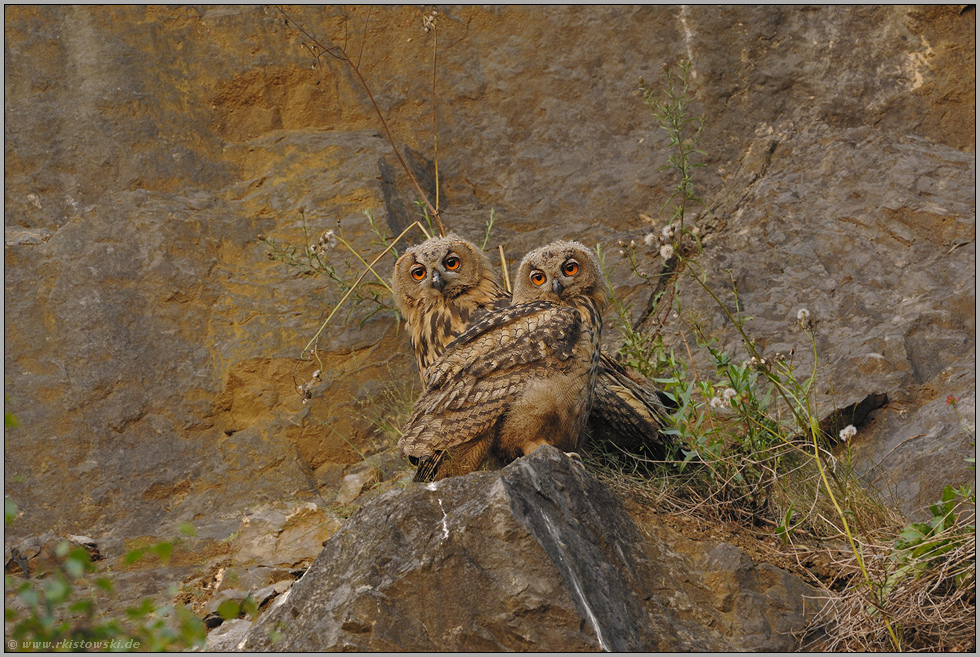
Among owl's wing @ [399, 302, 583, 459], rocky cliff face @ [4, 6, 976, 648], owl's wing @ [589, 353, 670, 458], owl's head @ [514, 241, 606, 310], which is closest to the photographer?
owl's wing @ [399, 302, 583, 459]

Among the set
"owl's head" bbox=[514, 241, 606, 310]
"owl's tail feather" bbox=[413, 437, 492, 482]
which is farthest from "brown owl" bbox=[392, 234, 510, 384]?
"owl's tail feather" bbox=[413, 437, 492, 482]

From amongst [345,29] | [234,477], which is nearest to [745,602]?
[234,477]

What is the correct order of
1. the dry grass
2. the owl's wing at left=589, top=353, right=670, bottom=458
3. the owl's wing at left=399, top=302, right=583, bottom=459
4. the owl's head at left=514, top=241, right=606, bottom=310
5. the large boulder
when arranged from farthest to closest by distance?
the owl's wing at left=589, top=353, right=670, bottom=458
the owl's head at left=514, top=241, right=606, bottom=310
the owl's wing at left=399, top=302, right=583, bottom=459
the dry grass
the large boulder

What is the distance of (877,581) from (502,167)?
4.60 meters

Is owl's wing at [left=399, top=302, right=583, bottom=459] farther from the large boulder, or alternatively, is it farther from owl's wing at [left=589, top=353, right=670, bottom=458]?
owl's wing at [left=589, top=353, right=670, bottom=458]

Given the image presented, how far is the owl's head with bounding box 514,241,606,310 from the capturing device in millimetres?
4402

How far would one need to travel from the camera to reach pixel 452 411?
3.81 m

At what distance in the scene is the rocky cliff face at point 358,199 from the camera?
5.71 m

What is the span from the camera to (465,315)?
474cm

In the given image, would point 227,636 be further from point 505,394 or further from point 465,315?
point 465,315

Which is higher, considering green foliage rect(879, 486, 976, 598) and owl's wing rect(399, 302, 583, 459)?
owl's wing rect(399, 302, 583, 459)

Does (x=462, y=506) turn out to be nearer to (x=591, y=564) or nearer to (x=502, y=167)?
(x=591, y=564)

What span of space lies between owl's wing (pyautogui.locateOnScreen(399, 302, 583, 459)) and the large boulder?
15.7 inches

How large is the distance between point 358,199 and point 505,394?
3310mm
